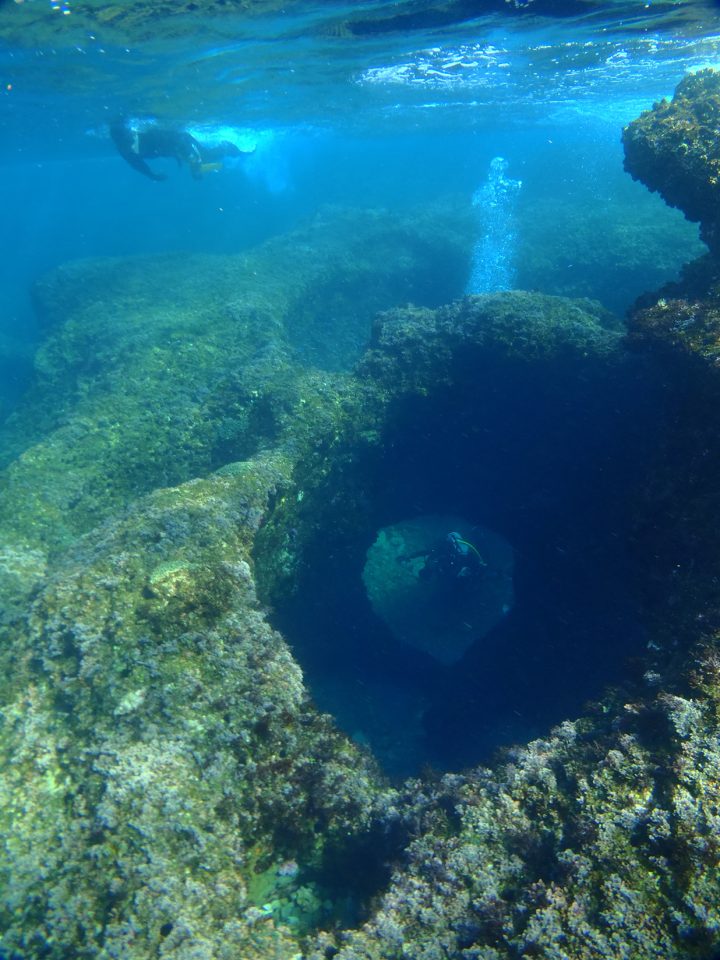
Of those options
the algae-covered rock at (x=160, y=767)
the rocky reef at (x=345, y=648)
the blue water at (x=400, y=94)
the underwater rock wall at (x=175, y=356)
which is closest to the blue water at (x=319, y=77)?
the blue water at (x=400, y=94)

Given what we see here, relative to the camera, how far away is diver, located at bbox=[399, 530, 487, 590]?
378 inches

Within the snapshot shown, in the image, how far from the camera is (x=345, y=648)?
9.41m

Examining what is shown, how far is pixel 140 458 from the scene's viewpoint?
9102mm

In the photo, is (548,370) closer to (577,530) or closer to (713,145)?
(577,530)

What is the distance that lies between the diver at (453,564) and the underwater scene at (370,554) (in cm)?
6

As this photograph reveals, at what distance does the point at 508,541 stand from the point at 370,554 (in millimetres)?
2903

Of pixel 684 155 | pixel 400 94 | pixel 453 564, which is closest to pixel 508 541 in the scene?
pixel 453 564

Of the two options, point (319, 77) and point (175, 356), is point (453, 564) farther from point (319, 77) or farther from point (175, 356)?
point (319, 77)

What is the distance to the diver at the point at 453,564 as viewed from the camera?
31.5 feet

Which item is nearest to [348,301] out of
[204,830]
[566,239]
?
[566,239]

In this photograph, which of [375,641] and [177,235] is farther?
[177,235]

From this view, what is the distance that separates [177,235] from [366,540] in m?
40.2

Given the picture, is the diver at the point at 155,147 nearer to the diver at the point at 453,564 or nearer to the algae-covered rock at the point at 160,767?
the diver at the point at 453,564

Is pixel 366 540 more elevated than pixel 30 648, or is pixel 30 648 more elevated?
pixel 30 648
